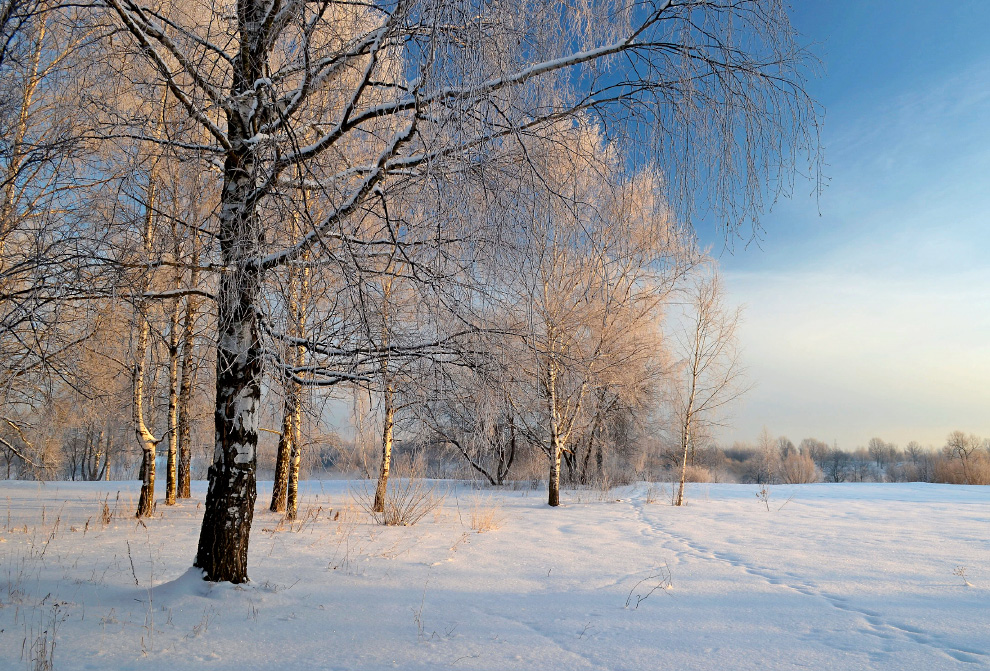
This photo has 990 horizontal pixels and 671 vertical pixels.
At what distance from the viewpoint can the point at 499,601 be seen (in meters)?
3.92

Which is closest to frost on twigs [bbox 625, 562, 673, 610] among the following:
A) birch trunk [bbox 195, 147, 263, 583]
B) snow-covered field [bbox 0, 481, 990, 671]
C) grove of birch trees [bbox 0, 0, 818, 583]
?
snow-covered field [bbox 0, 481, 990, 671]

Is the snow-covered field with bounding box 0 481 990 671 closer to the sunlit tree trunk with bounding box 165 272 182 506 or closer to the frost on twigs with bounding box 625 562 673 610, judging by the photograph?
the frost on twigs with bounding box 625 562 673 610

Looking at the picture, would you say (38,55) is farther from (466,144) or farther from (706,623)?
(706,623)

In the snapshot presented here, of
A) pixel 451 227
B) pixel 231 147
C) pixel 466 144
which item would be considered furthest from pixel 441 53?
pixel 231 147

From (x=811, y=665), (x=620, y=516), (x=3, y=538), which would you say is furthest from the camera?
(x=620, y=516)

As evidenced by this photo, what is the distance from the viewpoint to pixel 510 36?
2.74m

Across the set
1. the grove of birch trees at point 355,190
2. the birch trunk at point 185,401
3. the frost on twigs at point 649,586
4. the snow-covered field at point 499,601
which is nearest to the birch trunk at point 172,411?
the birch trunk at point 185,401

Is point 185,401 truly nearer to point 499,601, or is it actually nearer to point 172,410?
point 172,410

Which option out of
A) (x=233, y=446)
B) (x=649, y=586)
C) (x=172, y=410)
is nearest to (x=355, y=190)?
(x=233, y=446)

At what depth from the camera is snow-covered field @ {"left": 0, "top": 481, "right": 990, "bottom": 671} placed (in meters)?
2.82

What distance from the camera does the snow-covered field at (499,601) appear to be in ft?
9.25

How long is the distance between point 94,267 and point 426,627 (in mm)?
2920

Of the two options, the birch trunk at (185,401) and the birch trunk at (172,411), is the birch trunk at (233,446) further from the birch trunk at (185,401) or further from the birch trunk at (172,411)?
the birch trunk at (172,411)

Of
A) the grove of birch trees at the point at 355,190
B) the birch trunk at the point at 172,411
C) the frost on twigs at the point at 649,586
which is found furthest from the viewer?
the birch trunk at the point at 172,411
